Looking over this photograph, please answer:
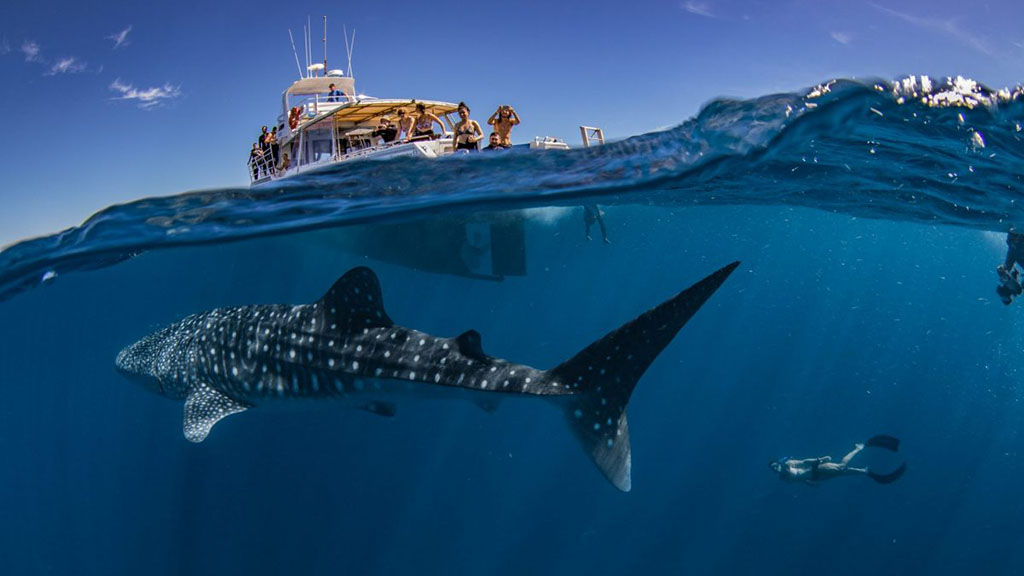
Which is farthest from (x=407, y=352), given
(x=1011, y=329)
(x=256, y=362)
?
(x=1011, y=329)

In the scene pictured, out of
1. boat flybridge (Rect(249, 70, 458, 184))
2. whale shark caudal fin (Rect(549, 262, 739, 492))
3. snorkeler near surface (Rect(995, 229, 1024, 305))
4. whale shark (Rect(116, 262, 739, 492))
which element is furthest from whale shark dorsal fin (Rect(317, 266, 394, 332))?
snorkeler near surface (Rect(995, 229, 1024, 305))

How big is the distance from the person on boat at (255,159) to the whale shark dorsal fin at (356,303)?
10097 mm

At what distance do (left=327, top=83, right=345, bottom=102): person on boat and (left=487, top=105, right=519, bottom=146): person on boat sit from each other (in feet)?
17.8

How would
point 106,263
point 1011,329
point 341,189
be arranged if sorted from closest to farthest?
point 341,189 → point 106,263 → point 1011,329

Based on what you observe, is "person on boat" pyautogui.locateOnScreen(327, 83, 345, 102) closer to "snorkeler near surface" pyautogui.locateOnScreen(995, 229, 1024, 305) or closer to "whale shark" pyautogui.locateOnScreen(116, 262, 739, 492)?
"whale shark" pyautogui.locateOnScreen(116, 262, 739, 492)

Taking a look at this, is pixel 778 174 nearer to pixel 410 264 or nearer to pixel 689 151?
pixel 689 151

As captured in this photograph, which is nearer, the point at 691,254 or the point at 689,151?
the point at 689,151

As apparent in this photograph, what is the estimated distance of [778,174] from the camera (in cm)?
1656

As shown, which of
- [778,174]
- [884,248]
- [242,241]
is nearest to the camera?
[778,174]

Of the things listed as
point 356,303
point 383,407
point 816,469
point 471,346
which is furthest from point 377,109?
point 816,469

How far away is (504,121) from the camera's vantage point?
41.5ft

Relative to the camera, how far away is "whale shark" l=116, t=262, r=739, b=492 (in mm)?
5570

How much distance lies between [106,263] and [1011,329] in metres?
113

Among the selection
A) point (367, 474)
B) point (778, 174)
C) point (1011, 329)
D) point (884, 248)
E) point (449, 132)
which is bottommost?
point (1011, 329)
